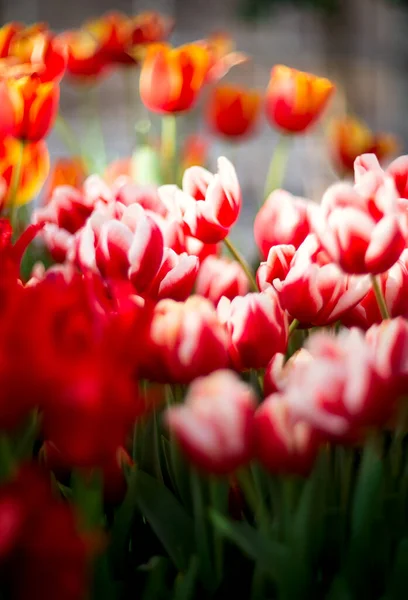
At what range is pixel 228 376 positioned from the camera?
0.84 ft

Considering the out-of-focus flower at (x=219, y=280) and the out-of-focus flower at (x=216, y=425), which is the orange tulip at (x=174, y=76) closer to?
the out-of-focus flower at (x=219, y=280)

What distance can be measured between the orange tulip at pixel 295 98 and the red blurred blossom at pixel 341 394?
0.56m

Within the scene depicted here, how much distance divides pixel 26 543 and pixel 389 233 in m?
0.19

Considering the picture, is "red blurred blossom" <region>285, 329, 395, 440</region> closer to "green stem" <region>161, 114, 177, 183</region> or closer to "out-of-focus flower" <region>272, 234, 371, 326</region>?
"out-of-focus flower" <region>272, 234, 371, 326</region>

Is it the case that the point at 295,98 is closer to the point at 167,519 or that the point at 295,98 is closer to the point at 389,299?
the point at 389,299

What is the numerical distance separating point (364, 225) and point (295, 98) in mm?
496

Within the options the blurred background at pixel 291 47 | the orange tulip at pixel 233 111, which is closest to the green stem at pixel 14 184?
the orange tulip at pixel 233 111

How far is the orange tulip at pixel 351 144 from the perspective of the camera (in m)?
0.98

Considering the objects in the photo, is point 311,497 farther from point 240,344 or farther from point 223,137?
point 223,137

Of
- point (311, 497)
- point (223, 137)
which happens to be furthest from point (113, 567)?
point (223, 137)

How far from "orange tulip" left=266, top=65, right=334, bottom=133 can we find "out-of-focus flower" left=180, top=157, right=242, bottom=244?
42cm

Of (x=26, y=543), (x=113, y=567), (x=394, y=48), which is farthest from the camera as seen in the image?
(x=394, y=48)

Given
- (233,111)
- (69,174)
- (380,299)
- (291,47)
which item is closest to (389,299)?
(380,299)

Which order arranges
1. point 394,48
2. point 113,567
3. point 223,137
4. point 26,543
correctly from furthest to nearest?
point 394,48 → point 223,137 → point 113,567 → point 26,543
